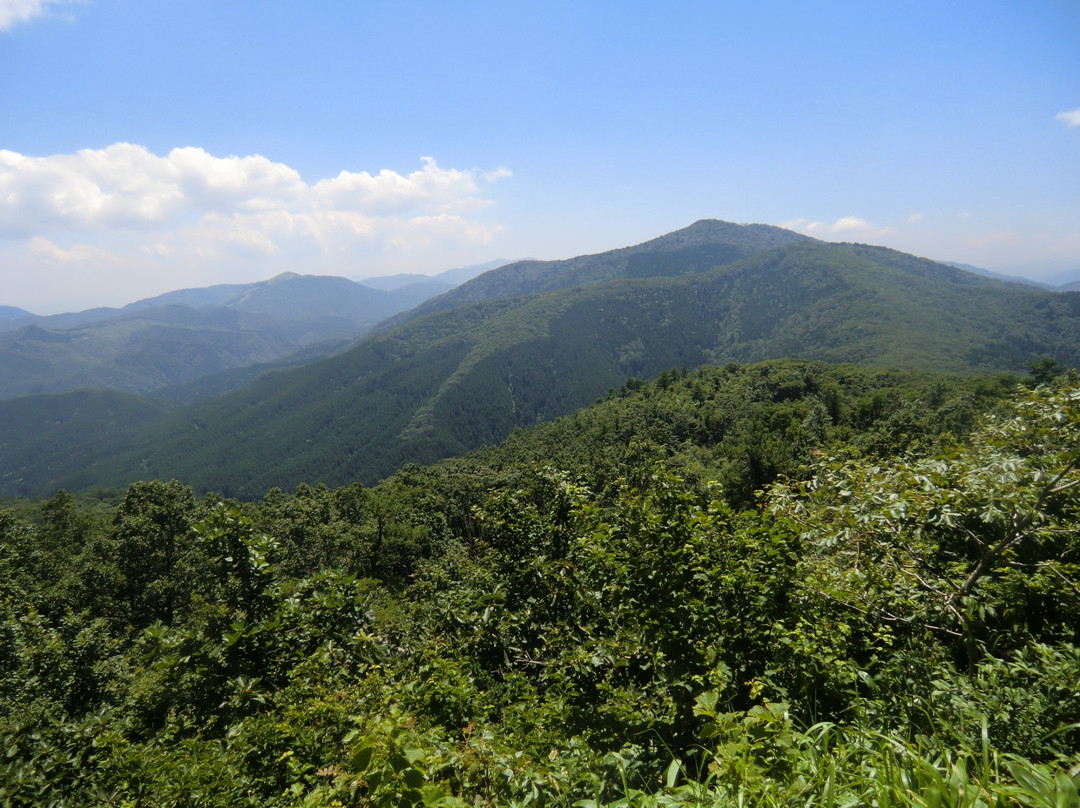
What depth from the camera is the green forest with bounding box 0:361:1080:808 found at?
2.88m

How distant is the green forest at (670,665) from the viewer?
9.46 feet

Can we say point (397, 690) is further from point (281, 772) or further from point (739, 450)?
point (739, 450)

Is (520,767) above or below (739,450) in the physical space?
above

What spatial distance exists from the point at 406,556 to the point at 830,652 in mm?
47856

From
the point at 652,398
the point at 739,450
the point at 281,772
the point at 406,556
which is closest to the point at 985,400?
the point at 739,450

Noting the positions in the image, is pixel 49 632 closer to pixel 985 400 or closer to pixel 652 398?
pixel 985 400

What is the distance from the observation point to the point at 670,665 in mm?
4418

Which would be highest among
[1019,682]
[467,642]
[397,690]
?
[1019,682]

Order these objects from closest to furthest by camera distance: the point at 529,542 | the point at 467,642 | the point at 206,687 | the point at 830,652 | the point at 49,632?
1. the point at 830,652
2. the point at 206,687
3. the point at 467,642
4. the point at 529,542
5. the point at 49,632

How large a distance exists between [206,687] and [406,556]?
4371 cm

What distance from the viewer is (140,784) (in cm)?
446

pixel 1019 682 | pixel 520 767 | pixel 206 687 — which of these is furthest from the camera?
pixel 206 687

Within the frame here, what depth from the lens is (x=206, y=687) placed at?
6.13 m

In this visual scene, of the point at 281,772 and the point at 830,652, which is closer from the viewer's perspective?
the point at 830,652
